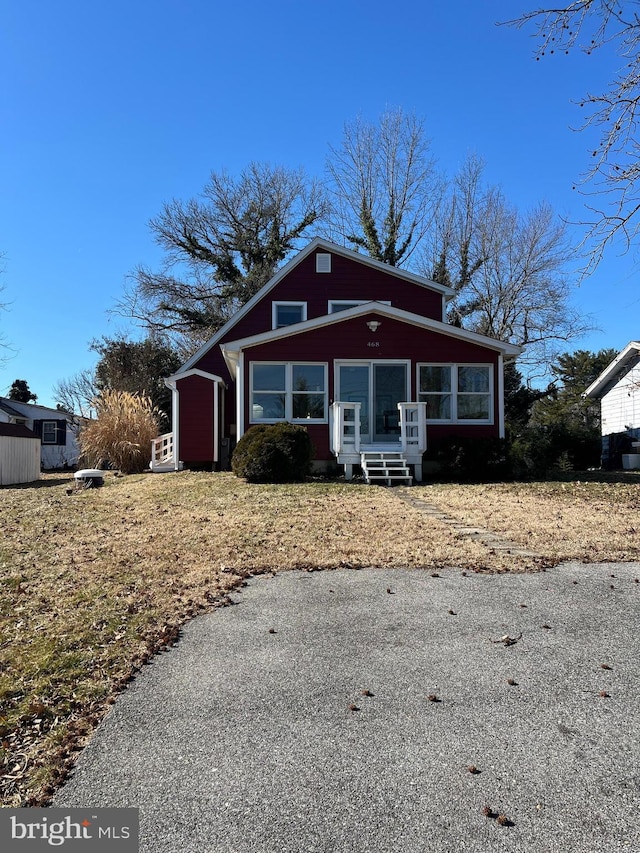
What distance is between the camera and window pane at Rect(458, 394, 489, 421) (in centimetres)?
1473

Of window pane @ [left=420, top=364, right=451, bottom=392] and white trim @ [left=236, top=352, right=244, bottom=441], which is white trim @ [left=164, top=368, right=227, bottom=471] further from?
window pane @ [left=420, top=364, right=451, bottom=392]

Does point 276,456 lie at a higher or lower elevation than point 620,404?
lower

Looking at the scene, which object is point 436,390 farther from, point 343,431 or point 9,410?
point 9,410

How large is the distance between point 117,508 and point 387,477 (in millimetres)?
5524

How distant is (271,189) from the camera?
31875mm

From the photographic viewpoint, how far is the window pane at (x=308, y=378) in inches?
570

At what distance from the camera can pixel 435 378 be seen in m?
14.7

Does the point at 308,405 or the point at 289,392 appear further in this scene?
the point at 308,405

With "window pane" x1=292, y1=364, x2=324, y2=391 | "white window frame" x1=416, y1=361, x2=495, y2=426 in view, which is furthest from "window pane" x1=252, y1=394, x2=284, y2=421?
"white window frame" x1=416, y1=361, x2=495, y2=426

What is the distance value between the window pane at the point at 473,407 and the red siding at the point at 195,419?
6757mm

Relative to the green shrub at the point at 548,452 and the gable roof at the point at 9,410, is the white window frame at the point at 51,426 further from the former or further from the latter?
the green shrub at the point at 548,452

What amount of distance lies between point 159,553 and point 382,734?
4.05m

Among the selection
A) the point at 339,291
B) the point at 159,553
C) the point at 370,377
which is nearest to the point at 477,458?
the point at 370,377

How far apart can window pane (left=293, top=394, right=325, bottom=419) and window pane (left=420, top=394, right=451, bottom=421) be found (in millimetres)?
2666
